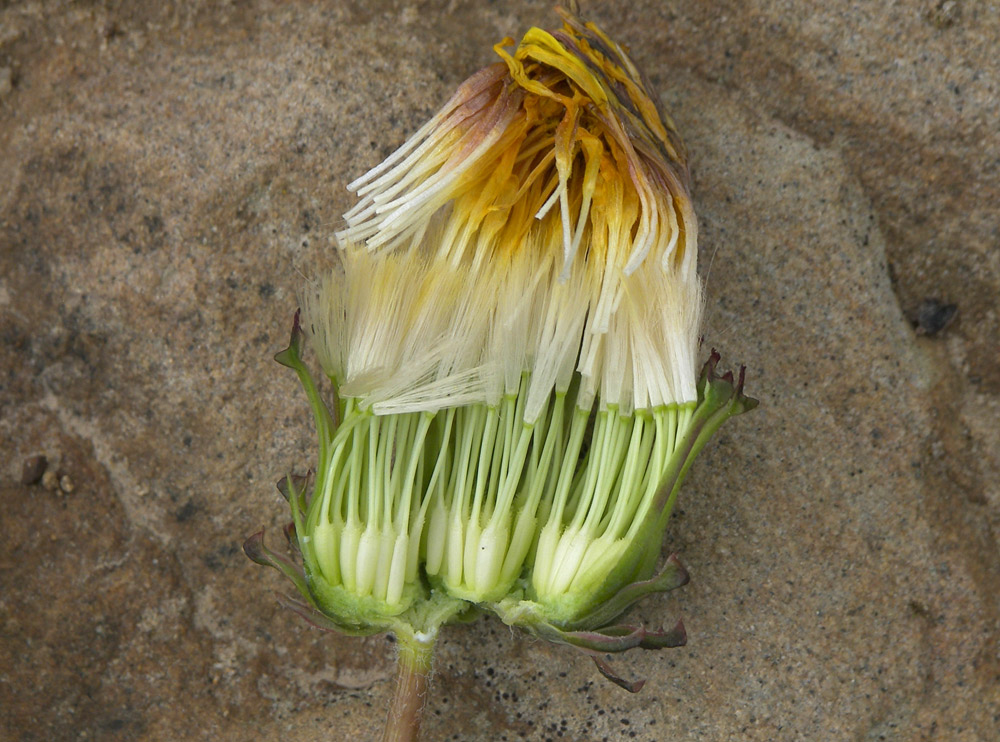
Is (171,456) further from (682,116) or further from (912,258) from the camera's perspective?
(912,258)

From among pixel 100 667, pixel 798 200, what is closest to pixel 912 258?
pixel 798 200

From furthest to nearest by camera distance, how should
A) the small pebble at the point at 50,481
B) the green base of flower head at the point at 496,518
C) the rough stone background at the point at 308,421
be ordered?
the small pebble at the point at 50,481
the rough stone background at the point at 308,421
the green base of flower head at the point at 496,518

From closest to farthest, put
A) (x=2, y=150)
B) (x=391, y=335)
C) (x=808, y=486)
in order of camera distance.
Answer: (x=391, y=335) → (x=808, y=486) → (x=2, y=150)

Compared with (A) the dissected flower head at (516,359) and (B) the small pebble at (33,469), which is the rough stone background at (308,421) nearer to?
(B) the small pebble at (33,469)

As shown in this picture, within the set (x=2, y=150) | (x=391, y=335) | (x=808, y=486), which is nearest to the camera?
(x=391, y=335)

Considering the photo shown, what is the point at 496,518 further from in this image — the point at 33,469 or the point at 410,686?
the point at 33,469

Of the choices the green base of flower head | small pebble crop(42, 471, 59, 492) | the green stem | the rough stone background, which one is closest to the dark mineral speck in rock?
the rough stone background

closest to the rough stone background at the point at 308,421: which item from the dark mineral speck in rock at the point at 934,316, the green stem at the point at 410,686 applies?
the dark mineral speck in rock at the point at 934,316
